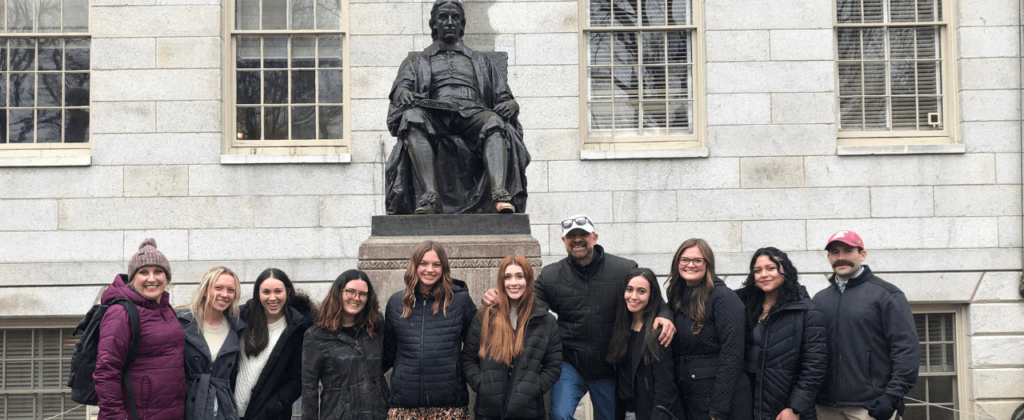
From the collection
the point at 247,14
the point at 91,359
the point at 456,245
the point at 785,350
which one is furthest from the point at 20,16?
the point at 785,350

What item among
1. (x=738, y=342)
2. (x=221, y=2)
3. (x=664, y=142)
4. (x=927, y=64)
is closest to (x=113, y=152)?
(x=221, y=2)

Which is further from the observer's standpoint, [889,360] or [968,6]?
[968,6]

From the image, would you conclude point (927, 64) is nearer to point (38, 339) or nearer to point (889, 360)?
point (889, 360)

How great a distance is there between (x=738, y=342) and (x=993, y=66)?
6.96m

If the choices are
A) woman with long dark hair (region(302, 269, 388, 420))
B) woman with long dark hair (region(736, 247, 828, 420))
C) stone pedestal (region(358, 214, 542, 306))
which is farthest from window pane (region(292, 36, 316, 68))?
woman with long dark hair (region(736, 247, 828, 420))

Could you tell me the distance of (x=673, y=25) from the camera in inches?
420

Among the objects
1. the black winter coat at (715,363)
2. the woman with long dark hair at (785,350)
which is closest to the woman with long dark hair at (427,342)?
the black winter coat at (715,363)

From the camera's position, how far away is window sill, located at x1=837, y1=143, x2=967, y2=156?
10266 mm

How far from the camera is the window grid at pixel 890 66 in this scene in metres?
10.7

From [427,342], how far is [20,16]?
788 centimetres

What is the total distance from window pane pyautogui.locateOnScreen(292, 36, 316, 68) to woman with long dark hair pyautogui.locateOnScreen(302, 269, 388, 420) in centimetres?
595

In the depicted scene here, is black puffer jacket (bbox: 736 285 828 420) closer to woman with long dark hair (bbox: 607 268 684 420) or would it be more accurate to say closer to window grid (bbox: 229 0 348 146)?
woman with long dark hair (bbox: 607 268 684 420)

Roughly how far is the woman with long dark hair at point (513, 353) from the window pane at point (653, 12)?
6.21 m

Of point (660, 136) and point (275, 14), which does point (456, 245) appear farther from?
point (275, 14)
